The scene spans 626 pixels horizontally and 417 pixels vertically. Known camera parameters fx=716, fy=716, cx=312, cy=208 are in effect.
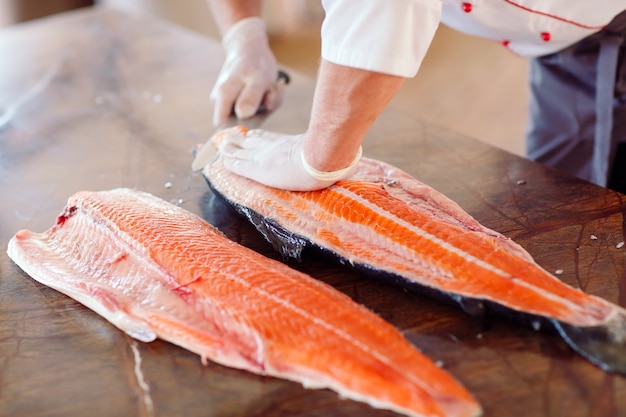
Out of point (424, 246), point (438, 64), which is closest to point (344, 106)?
point (424, 246)

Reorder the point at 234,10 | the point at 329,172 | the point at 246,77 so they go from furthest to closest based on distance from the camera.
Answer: the point at 234,10 < the point at 246,77 < the point at 329,172

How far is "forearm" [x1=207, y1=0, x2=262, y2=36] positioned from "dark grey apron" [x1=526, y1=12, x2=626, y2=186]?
3.58ft

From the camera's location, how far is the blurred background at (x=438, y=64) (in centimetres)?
526

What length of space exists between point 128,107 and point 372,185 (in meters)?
1.38

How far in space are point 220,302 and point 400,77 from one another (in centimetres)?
63

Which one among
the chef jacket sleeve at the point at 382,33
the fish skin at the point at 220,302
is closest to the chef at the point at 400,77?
the chef jacket sleeve at the point at 382,33

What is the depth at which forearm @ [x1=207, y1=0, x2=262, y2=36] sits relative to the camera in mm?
2793

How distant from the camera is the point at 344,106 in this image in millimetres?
1589

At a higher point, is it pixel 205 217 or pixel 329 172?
pixel 329 172

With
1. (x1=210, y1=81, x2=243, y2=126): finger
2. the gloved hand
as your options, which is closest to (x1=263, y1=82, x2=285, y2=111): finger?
the gloved hand

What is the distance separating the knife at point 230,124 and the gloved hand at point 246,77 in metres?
0.02

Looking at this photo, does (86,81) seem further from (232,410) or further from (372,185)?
(232,410)

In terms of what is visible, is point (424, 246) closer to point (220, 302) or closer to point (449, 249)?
point (449, 249)

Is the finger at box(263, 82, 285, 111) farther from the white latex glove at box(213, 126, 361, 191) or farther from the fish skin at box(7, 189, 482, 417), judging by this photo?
the fish skin at box(7, 189, 482, 417)
